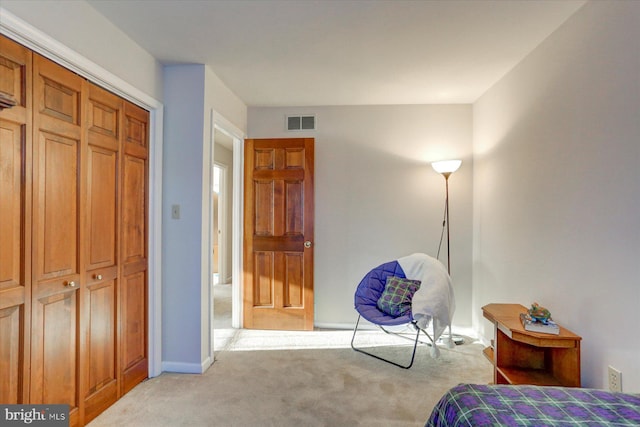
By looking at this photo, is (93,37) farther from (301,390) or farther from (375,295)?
(375,295)

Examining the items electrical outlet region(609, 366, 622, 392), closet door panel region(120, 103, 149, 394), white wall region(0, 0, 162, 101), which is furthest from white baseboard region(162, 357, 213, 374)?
electrical outlet region(609, 366, 622, 392)

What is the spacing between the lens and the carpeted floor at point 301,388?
203cm

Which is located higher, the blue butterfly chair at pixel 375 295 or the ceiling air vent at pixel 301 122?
the ceiling air vent at pixel 301 122

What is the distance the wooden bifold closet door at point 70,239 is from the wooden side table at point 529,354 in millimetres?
2570

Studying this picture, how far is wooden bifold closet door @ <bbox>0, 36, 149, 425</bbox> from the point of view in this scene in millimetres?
1530

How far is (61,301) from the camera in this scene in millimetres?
1787

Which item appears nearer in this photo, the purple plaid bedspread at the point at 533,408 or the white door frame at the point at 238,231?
the purple plaid bedspread at the point at 533,408

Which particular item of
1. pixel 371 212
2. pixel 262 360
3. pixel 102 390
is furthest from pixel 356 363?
pixel 102 390

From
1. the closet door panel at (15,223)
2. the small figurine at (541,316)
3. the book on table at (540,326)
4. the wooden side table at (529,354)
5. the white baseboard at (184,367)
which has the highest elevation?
the closet door panel at (15,223)

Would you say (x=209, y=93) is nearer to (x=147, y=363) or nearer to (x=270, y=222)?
(x=270, y=222)

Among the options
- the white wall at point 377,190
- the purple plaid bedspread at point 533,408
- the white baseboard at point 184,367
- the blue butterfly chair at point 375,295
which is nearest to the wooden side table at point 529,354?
the purple plaid bedspread at point 533,408

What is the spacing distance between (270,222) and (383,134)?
5.28 ft

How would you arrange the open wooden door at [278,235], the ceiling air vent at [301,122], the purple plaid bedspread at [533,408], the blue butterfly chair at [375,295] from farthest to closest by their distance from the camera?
the ceiling air vent at [301,122] → the open wooden door at [278,235] → the blue butterfly chair at [375,295] → the purple plaid bedspread at [533,408]

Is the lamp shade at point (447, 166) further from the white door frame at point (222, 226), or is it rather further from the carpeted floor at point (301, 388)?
the white door frame at point (222, 226)
